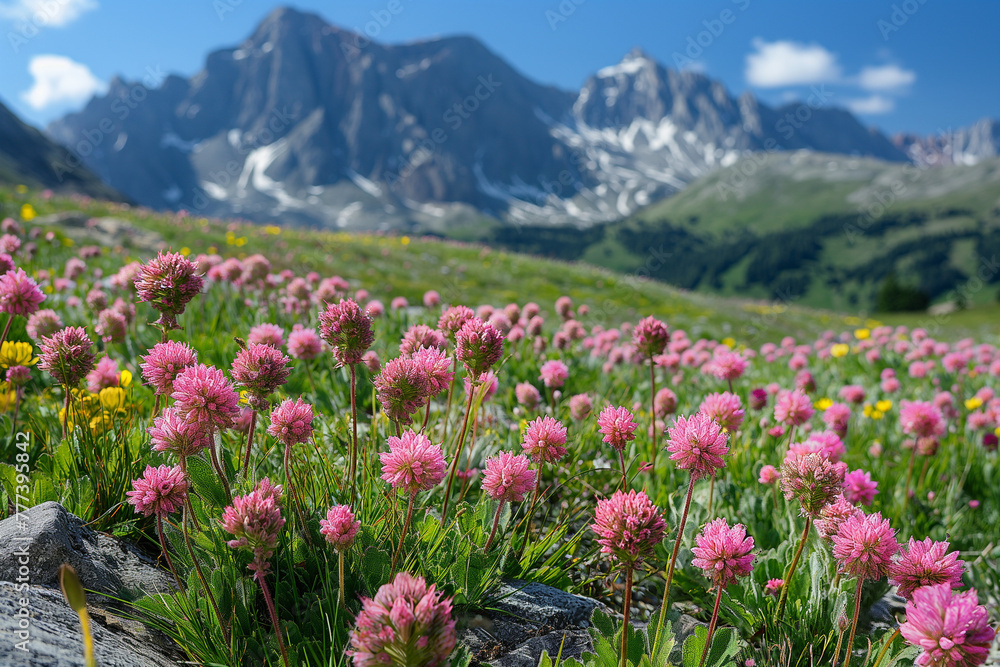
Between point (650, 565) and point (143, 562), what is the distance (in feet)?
8.12

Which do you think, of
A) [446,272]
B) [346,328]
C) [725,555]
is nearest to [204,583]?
[346,328]

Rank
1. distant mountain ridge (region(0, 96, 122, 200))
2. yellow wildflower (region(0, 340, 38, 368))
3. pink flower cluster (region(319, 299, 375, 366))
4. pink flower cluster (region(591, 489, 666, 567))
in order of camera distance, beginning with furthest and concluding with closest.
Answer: distant mountain ridge (region(0, 96, 122, 200)), yellow wildflower (region(0, 340, 38, 368)), pink flower cluster (region(319, 299, 375, 366)), pink flower cluster (region(591, 489, 666, 567))

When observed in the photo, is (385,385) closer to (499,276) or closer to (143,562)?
(143,562)

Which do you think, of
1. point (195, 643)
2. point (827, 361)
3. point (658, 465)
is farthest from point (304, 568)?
point (827, 361)

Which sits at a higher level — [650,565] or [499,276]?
[499,276]

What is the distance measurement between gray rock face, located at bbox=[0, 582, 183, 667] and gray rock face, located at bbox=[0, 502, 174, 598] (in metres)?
0.09

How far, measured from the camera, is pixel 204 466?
212cm

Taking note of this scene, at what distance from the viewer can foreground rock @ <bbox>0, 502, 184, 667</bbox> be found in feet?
5.27

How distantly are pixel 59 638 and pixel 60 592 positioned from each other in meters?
0.43

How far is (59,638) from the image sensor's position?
65.2 inches

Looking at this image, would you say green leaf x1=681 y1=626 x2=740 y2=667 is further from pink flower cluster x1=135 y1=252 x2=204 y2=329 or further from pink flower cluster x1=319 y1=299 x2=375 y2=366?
pink flower cluster x1=135 y1=252 x2=204 y2=329

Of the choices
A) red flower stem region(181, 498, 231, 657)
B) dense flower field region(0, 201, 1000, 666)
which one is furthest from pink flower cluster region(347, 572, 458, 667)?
red flower stem region(181, 498, 231, 657)

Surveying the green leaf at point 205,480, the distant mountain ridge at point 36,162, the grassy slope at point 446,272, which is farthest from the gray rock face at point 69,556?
the distant mountain ridge at point 36,162

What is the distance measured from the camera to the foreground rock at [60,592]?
1606 mm
